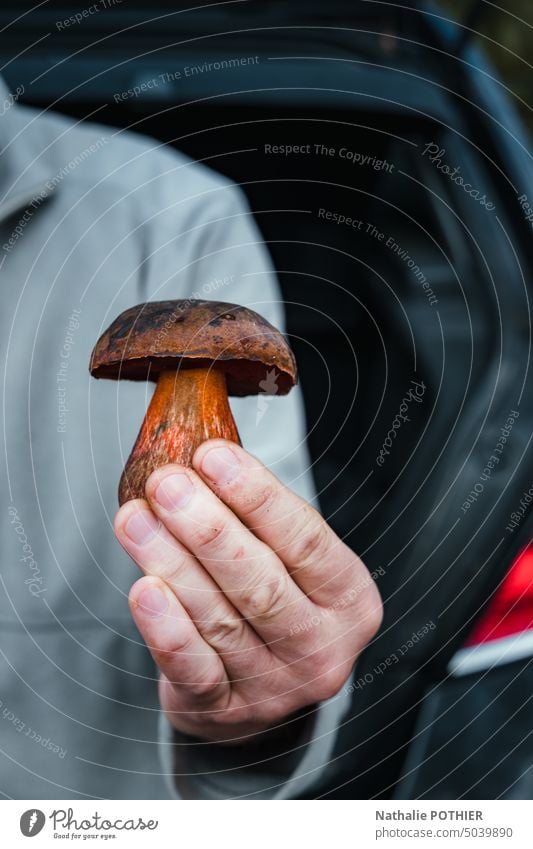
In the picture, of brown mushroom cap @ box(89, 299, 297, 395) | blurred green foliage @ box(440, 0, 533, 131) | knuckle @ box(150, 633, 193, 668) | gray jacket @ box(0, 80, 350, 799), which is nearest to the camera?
brown mushroom cap @ box(89, 299, 297, 395)

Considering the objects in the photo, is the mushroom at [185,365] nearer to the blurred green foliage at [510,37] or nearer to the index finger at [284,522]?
the index finger at [284,522]

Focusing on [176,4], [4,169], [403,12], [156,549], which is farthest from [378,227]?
[156,549]

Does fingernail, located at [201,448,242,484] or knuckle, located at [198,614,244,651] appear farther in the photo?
knuckle, located at [198,614,244,651]

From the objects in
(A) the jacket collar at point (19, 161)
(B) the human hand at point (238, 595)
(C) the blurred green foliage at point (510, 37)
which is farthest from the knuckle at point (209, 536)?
(C) the blurred green foliage at point (510, 37)

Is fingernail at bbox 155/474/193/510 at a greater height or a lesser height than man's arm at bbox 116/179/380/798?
greater

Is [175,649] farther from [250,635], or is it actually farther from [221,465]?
[221,465]

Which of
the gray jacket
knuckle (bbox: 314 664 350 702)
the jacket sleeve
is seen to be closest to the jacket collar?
the gray jacket

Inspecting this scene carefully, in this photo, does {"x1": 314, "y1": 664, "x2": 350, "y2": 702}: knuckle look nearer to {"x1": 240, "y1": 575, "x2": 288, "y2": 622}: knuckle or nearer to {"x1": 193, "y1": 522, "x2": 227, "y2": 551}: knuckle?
{"x1": 240, "y1": 575, "x2": 288, "y2": 622}: knuckle
